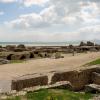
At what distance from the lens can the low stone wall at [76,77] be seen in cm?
1714

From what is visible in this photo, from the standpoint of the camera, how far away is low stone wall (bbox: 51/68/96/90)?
1714 centimetres

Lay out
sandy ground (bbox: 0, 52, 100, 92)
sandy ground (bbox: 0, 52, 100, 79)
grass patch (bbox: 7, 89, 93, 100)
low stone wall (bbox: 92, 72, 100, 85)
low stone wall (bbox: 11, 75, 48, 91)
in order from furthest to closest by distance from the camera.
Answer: sandy ground (bbox: 0, 52, 100, 79) < sandy ground (bbox: 0, 52, 100, 92) < low stone wall (bbox: 92, 72, 100, 85) < low stone wall (bbox: 11, 75, 48, 91) < grass patch (bbox: 7, 89, 93, 100)

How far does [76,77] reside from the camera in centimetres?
1769

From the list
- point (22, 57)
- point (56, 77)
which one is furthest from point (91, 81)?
point (22, 57)

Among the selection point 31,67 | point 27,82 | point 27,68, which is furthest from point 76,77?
point 31,67

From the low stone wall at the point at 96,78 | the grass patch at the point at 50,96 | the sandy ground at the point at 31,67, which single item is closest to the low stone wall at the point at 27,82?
the grass patch at the point at 50,96

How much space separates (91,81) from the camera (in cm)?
1786

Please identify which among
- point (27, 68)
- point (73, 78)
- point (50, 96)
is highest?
point (50, 96)

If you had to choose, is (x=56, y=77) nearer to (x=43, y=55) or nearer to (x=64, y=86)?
(x=64, y=86)

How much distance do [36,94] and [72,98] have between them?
1470 millimetres

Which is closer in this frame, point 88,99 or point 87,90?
point 88,99

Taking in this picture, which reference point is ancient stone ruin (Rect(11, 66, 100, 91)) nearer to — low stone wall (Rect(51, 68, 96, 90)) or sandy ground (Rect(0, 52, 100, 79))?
low stone wall (Rect(51, 68, 96, 90))

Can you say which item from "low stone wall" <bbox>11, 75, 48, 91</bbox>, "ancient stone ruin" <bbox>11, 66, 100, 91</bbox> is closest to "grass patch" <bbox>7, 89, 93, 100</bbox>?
"low stone wall" <bbox>11, 75, 48, 91</bbox>

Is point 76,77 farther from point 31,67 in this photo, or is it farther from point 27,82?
point 31,67
